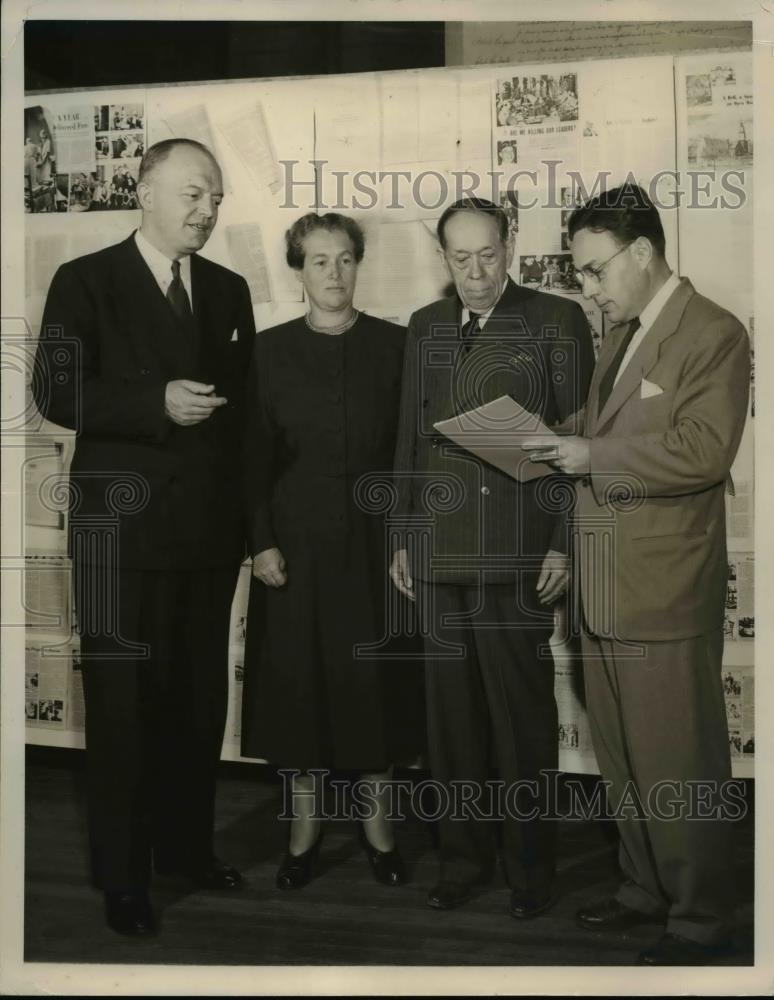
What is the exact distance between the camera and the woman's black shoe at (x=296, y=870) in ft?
8.28

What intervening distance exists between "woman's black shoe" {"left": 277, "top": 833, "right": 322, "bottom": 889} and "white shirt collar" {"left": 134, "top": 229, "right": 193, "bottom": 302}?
1.45m

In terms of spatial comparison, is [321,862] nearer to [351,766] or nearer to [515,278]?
[351,766]

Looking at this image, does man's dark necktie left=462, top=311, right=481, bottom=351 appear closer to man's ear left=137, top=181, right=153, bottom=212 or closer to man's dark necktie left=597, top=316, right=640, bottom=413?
man's dark necktie left=597, top=316, right=640, bottom=413

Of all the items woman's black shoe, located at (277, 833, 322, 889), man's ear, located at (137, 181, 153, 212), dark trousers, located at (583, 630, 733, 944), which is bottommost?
woman's black shoe, located at (277, 833, 322, 889)

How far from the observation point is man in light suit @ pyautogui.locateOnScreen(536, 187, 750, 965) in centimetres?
240

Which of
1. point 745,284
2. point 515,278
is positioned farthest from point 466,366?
point 745,284

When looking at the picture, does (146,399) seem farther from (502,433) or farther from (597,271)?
(597,271)

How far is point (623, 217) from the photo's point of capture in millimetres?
2455

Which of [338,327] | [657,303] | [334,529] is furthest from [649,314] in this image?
[334,529]

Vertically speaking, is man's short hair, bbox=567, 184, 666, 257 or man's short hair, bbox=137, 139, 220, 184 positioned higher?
man's short hair, bbox=137, 139, 220, 184

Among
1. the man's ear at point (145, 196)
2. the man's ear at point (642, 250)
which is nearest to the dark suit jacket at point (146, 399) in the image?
the man's ear at point (145, 196)

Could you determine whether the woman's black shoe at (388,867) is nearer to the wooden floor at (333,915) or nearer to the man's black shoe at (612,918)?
the wooden floor at (333,915)

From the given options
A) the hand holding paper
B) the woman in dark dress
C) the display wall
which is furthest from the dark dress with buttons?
the hand holding paper

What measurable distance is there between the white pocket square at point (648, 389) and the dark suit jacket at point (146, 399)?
3.24 feet
